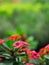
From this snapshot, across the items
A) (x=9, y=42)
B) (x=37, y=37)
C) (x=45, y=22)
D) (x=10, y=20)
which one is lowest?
(x=9, y=42)

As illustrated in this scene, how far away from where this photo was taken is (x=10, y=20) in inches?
307

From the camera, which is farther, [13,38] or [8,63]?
[13,38]

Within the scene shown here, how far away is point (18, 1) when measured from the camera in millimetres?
10531

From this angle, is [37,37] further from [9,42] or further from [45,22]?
[9,42]

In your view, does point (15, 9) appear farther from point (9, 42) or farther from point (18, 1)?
point (9, 42)

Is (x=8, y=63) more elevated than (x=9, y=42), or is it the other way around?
(x=9, y=42)

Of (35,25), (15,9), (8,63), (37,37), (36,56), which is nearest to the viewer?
(8,63)

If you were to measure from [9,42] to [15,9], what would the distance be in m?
6.30

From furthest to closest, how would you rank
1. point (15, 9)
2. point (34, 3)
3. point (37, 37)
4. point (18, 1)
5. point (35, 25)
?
point (18, 1)
point (34, 3)
point (15, 9)
point (35, 25)
point (37, 37)

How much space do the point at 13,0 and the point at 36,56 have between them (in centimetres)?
867

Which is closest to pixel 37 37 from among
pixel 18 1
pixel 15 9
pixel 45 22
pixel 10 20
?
pixel 45 22

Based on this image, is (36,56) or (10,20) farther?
(10,20)

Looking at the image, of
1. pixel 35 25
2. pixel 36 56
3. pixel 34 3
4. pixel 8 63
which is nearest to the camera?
pixel 8 63

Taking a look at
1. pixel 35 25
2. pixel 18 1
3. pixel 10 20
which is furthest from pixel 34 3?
pixel 35 25
